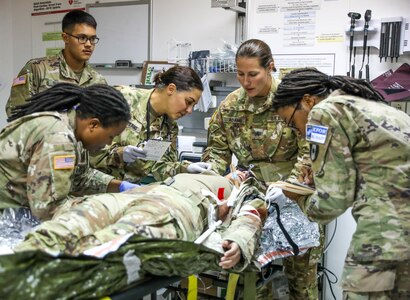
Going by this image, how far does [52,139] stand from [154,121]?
1088mm

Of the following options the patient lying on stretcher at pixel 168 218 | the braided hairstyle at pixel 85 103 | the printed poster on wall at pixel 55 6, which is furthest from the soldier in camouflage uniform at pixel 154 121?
the printed poster on wall at pixel 55 6

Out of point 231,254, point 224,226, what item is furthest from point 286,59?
point 231,254

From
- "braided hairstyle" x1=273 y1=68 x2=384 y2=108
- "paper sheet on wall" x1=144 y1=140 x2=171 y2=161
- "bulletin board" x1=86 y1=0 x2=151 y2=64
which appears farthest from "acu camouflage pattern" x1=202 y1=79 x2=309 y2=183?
"bulletin board" x1=86 y1=0 x2=151 y2=64

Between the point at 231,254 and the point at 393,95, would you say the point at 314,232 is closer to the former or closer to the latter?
the point at 231,254

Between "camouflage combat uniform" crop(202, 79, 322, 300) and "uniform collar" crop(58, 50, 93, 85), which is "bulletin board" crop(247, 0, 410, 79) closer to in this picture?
"camouflage combat uniform" crop(202, 79, 322, 300)

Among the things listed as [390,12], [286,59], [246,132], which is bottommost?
[246,132]

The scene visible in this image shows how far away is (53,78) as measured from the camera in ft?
10.1

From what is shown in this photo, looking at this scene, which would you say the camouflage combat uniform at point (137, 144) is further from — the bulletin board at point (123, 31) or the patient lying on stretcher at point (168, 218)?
the bulletin board at point (123, 31)

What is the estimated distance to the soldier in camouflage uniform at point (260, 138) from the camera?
8.03ft

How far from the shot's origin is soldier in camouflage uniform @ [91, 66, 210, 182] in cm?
253

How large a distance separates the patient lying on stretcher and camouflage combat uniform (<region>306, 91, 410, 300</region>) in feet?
1.43

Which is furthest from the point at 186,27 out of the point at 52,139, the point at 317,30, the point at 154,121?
the point at 52,139

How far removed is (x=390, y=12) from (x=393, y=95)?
63 cm

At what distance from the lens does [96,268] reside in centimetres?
127
